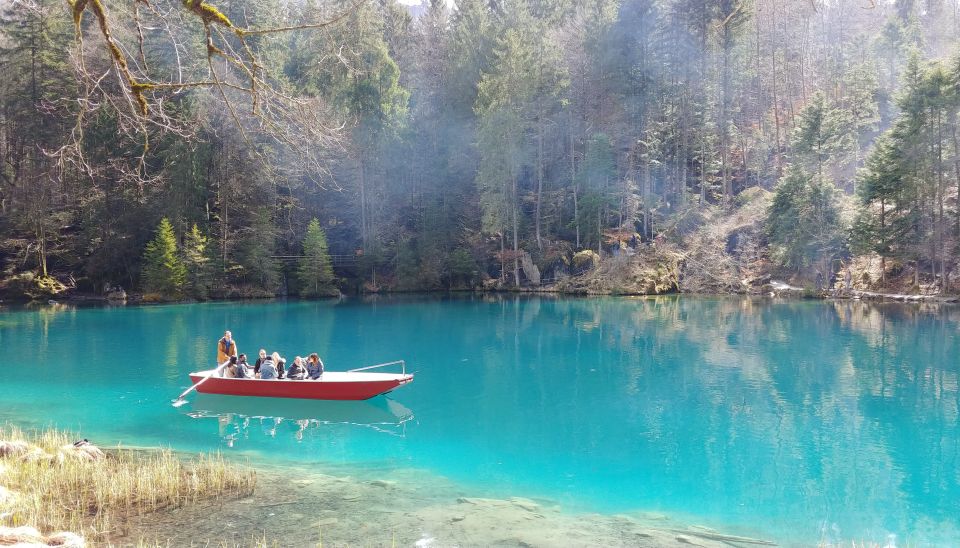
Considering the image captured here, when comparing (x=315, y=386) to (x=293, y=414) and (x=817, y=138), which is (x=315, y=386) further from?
(x=817, y=138)

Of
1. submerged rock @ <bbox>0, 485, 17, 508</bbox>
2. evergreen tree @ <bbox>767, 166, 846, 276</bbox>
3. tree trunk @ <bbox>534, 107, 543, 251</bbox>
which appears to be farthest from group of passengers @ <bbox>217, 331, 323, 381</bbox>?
evergreen tree @ <bbox>767, 166, 846, 276</bbox>

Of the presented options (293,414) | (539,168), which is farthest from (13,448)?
(539,168)

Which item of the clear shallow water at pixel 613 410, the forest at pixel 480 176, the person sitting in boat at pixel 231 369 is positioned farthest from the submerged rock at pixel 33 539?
the forest at pixel 480 176

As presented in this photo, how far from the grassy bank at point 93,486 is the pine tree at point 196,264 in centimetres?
3561

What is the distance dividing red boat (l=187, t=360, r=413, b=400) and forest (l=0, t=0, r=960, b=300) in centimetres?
2725

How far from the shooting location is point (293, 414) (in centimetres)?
1675

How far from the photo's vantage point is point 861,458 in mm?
12789

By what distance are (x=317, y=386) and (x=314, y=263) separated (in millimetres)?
32429

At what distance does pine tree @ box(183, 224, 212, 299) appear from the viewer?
45062mm

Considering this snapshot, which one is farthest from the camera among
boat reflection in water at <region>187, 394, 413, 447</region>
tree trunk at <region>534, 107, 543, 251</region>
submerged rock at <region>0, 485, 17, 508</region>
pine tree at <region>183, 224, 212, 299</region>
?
tree trunk at <region>534, 107, 543, 251</region>

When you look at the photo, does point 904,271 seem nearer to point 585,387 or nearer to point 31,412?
point 585,387

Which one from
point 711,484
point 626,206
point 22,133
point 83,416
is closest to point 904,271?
point 626,206

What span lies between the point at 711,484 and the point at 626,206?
39884 mm

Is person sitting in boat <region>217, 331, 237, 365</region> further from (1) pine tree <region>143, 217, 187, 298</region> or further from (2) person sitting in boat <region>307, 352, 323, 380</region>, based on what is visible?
(1) pine tree <region>143, 217, 187, 298</region>
